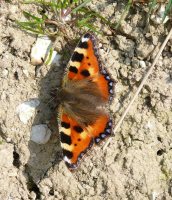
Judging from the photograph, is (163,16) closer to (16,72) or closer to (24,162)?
(16,72)

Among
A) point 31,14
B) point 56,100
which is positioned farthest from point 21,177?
point 31,14

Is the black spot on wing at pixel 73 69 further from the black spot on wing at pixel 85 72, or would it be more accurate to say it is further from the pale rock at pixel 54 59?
the pale rock at pixel 54 59

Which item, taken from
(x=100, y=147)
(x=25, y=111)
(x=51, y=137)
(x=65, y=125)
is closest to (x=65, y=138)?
(x=65, y=125)

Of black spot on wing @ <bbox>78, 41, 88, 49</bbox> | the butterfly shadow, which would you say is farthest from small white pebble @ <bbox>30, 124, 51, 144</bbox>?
black spot on wing @ <bbox>78, 41, 88, 49</bbox>

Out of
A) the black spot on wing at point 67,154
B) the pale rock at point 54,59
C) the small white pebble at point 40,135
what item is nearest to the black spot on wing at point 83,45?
the pale rock at point 54,59

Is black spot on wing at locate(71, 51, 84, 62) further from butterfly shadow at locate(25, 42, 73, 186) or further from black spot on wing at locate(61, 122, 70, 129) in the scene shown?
black spot on wing at locate(61, 122, 70, 129)

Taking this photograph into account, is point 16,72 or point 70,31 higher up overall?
point 70,31

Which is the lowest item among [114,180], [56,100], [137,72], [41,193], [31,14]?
[41,193]
